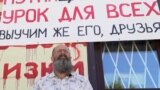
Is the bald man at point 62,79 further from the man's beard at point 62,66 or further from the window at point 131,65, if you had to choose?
the window at point 131,65

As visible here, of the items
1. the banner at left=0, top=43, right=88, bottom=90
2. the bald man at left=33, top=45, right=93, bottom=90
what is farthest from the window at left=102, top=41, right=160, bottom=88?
the bald man at left=33, top=45, right=93, bottom=90

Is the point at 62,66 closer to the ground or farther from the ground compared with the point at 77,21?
closer to the ground

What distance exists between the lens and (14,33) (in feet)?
14.3

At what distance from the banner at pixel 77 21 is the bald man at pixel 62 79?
1.94 ft

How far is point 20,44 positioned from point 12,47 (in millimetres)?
118

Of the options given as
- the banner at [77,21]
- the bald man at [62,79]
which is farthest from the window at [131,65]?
the bald man at [62,79]

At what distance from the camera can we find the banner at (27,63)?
4.11m

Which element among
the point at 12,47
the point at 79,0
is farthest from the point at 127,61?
the point at 12,47

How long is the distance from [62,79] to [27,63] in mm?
742

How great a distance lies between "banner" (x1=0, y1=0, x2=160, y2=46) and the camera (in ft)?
14.1

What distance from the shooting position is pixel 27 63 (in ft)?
13.8

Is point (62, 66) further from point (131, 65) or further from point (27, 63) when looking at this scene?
point (131, 65)

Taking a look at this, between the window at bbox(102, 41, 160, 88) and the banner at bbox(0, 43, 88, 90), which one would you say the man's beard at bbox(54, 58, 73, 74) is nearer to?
the banner at bbox(0, 43, 88, 90)

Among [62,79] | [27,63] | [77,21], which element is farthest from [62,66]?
[77,21]
